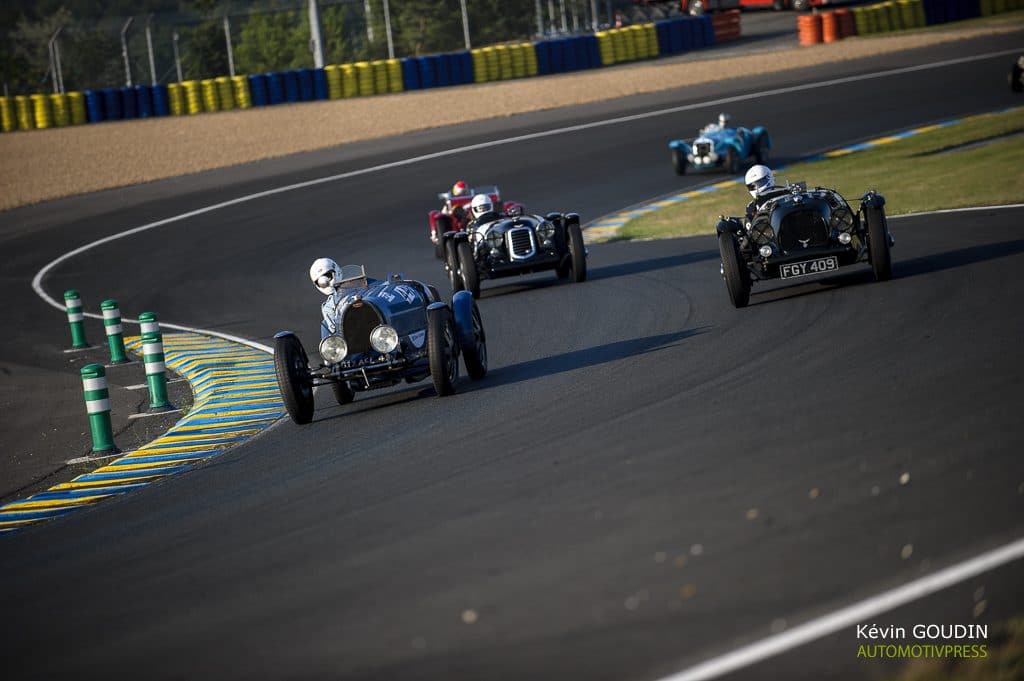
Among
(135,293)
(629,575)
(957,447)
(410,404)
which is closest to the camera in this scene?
(629,575)

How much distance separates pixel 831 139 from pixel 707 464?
82.5ft

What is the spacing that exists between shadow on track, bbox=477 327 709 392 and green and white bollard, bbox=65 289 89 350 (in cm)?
878

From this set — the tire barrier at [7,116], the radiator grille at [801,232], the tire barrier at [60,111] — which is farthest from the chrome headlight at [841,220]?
the tire barrier at [7,116]

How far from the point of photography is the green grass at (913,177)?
2070 centimetres

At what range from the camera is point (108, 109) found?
154 ft

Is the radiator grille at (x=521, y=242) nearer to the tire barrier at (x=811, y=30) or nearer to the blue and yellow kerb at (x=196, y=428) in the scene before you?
the blue and yellow kerb at (x=196, y=428)

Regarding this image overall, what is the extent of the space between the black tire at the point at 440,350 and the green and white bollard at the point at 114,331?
7245 mm

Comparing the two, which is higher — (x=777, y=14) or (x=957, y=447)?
(x=777, y=14)

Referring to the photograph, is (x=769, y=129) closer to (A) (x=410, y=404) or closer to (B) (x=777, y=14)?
(A) (x=410, y=404)

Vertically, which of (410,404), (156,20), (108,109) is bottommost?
(410,404)

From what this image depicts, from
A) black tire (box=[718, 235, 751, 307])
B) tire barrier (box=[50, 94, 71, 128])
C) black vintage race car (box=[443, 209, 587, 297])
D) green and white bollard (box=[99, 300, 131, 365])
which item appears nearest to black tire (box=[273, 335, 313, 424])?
black tire (box=[718, 235, 751, 307])

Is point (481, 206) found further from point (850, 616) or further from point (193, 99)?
point (193, 99)

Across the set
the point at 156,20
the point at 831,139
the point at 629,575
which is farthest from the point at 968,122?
the point at 156,20

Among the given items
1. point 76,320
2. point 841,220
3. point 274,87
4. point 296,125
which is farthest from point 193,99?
point 841,220
